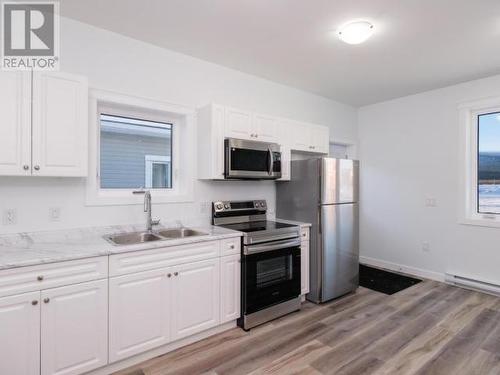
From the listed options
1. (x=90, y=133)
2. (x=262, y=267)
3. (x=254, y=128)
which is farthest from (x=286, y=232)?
(x=90, y=133)

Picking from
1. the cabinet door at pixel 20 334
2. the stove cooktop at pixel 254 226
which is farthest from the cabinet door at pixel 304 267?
the cabinet door at pixel 20 334

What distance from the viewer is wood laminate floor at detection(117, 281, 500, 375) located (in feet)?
7.02

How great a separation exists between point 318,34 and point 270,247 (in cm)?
202

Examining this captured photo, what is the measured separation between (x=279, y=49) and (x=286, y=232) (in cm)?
185

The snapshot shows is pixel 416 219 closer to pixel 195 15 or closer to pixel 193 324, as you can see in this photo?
pixel 193 324

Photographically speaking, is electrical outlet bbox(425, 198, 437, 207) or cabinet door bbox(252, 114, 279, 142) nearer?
cabinet door bbox(252, 114, 279, 142)

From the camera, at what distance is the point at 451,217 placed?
3.90m

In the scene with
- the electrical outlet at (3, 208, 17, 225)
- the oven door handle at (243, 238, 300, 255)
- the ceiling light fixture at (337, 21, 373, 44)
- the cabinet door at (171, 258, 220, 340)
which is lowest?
the cabinet door at (171, 258, 220, 340)

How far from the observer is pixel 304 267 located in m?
3.25

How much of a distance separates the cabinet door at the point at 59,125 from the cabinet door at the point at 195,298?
113cm

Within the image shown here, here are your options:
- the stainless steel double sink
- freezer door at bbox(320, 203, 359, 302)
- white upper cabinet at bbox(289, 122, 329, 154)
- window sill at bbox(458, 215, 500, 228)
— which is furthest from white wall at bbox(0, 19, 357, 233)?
window sill at bbox(458, 215, 500, 228)

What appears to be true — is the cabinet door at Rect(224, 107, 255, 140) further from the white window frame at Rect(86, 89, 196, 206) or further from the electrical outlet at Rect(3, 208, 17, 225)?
the electrical outlet at Rect(3, 208, 17, 225)

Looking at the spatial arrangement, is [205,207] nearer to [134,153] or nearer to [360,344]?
[134,153]

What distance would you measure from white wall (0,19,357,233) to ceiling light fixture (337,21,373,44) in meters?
1.33
